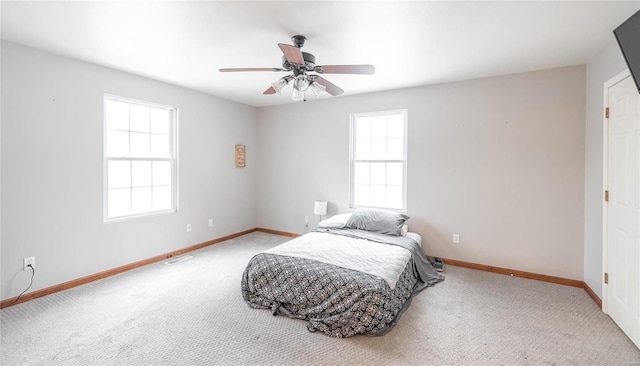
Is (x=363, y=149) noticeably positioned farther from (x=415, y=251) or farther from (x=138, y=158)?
(x=138, y=158)

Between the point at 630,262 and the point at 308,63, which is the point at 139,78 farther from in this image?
the point at 630,262

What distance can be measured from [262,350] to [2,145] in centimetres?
298

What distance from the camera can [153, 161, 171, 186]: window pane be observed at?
12.9 ft

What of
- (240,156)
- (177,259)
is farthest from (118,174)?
(240,156)

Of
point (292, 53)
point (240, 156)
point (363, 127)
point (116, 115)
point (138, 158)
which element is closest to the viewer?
point (292, 53)

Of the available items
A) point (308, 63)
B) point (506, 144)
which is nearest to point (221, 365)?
point (308, 63)

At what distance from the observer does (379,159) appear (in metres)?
4.35

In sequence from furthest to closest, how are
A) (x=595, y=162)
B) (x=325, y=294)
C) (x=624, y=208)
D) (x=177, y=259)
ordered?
(x=177, y=259) < (x=595, y=162) < (x=325, y=294) < (x=624, y=208)

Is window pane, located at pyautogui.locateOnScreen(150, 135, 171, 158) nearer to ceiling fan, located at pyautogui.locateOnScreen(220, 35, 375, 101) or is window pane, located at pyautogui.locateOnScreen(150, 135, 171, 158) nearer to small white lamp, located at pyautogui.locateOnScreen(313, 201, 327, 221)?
ceiling fan, located at pyautogui.locateOnScreen(220, 35, 375, 101)

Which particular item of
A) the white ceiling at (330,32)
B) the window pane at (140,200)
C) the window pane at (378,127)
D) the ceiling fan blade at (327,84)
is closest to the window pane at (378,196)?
the window pane at (378,127)

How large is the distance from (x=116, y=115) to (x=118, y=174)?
0.73m

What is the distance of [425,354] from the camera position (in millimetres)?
1975

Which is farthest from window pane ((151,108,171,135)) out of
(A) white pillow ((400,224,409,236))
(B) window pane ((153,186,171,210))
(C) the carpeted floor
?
(A) white pillow ((400,224,409,236))

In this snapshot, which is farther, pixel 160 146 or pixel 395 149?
pixel 395 149
